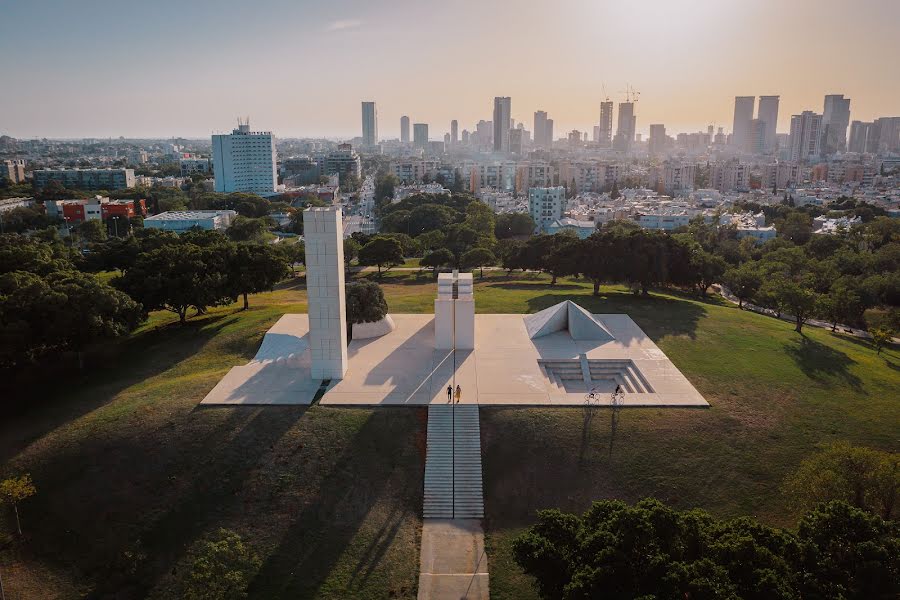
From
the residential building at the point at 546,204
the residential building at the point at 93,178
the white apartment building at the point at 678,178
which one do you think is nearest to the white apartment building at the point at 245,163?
the residential building at the point at 93,178

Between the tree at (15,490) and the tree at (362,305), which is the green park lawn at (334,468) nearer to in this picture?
the tree at (15,490)

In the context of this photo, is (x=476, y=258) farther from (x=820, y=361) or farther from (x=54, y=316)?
(x=54, y=316)

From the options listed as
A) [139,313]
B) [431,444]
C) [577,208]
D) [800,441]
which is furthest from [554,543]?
[577,208]

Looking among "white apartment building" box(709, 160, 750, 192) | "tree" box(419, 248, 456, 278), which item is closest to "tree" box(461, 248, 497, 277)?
"tree" box(419, 248, 456, 278)

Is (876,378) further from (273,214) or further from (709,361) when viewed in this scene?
(273,214)

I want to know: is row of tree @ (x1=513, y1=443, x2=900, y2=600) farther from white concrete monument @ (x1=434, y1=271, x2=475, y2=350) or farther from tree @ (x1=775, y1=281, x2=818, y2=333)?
tree @ (x1=775, y1=281, x2=818, y2=333)

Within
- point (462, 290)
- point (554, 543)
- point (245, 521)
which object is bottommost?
point (245, 521)
